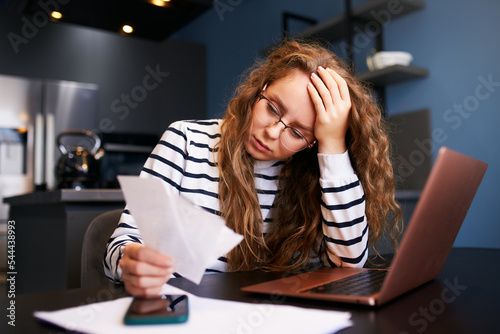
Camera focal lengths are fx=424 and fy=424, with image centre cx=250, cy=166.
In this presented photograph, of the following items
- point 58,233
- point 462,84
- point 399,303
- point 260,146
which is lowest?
point 58,233

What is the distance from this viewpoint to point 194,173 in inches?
42.1

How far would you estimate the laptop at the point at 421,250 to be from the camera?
0.49 metres

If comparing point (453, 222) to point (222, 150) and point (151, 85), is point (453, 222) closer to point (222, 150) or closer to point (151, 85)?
point (222, 150)

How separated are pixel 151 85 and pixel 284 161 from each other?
3313 mm

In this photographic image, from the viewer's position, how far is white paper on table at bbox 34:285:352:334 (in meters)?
0.42

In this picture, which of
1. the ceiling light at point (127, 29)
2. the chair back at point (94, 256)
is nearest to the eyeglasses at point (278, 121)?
the chair back at point (94, 256)

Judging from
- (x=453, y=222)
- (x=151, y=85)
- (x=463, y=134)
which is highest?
(x=151, y=85)

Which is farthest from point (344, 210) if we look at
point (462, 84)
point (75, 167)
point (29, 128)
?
point (29, 128)

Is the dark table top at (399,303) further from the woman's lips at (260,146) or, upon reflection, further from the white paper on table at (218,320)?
the woman's lips at (260,146)

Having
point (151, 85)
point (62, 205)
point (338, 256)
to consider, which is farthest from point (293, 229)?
point (151, 85)

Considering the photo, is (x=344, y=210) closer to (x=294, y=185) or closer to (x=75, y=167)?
(x=294, y=185)

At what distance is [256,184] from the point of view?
3.74 ft

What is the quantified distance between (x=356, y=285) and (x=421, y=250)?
0.40 feet

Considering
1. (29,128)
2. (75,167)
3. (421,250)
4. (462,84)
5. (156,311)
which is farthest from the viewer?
(29,128)
